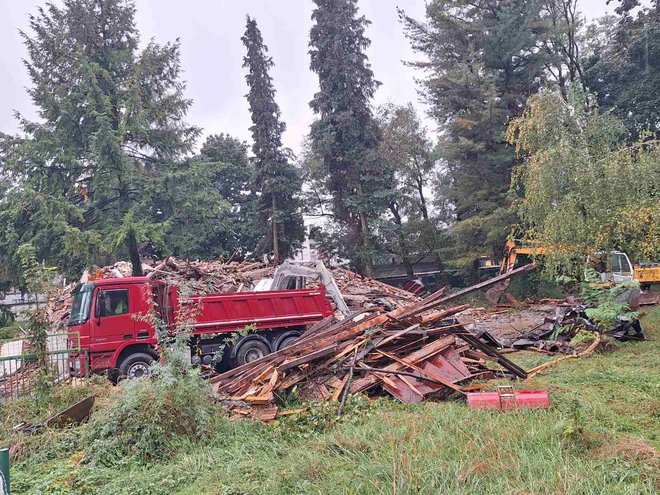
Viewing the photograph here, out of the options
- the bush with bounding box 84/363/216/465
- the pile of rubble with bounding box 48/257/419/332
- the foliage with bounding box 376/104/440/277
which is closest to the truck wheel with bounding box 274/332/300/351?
the pile of rubble with bounding box 48/257/419/332

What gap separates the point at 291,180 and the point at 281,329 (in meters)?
18.4

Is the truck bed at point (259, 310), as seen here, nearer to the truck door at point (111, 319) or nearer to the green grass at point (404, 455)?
the truck door at point (111, 319)

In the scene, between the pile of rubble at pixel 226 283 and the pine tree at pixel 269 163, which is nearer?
the pile of rubble at pixel 226 283

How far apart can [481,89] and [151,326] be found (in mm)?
20584

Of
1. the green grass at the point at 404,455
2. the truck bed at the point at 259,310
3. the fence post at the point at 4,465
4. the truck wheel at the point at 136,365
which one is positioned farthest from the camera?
the truck bed at the point at 259,310

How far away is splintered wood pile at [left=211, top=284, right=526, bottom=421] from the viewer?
24.1 ft

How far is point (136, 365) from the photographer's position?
37.2ft

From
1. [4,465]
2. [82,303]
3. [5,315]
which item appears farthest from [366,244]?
[4,465]

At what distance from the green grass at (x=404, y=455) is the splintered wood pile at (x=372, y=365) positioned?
1.74 ft

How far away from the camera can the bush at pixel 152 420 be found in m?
5.87

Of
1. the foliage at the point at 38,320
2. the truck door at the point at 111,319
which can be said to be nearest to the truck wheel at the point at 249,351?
the truck door at the point at 111,319

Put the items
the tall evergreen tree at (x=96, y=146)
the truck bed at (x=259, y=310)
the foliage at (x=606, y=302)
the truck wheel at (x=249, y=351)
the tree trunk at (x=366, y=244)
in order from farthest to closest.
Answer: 1. the tree trunk at (x=366, y=244)
2. the tall evergreen tree at (x=96, y=146)
3. the truck wheel at (x=249, y=351)
4. the truck bed at (x=259, y=310)
5. the foliage at (x=606, y=302)

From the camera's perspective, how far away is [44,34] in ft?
74.1

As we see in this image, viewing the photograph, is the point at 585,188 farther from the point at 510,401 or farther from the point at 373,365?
the point at 510,401
